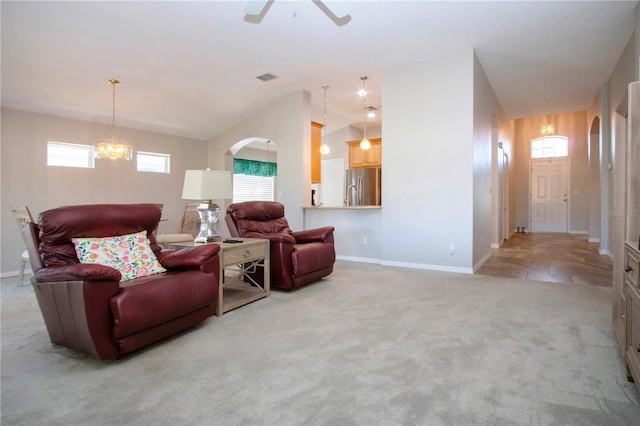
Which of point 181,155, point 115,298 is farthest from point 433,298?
point 181,155

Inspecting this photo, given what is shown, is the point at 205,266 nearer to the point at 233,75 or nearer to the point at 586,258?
the point at 233,75

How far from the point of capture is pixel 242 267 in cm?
371

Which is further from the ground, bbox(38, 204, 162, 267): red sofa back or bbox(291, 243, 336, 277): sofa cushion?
bbox(38, 204, 162, 267): red sofa back

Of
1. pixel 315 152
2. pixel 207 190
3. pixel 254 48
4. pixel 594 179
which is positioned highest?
pixel 254 48

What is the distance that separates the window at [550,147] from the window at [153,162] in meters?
9.61

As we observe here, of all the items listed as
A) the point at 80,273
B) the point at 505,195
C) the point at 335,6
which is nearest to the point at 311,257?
the point at 80,273

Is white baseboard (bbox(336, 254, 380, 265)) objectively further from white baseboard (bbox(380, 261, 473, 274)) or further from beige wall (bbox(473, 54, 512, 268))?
beige wall (bbox(473, 54, 512, 268))

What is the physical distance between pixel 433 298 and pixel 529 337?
1.03m

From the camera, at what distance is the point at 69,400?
1.67 metres

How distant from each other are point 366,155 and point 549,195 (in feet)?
19.2

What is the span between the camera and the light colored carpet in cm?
155

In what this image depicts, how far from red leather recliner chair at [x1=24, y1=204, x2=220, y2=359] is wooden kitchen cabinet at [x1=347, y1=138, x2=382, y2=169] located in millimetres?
5567

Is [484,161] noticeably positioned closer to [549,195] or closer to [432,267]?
[432,267]

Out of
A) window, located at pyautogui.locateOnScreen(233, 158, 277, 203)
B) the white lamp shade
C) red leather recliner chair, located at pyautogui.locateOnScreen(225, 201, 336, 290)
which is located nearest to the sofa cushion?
red leather recliner chair, located at pyautogui.locateOnScreen(225, 201, 336, 290)
